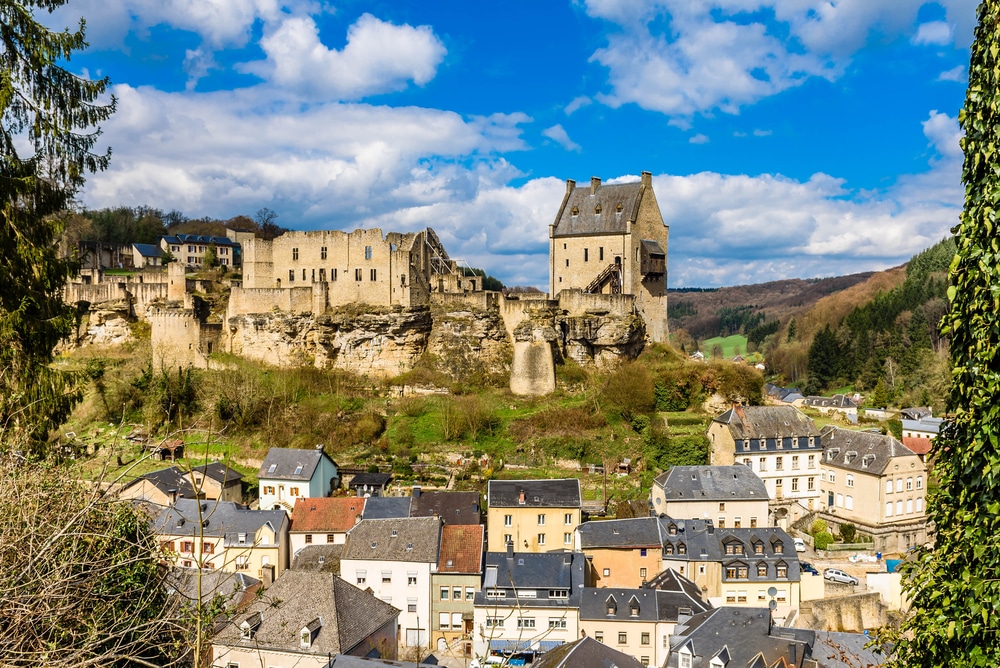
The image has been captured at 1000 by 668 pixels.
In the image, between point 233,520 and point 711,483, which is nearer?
point 233,520

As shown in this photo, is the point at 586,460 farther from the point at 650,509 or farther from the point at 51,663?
the point at 51,663

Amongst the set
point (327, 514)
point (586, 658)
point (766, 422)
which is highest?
point (766, 422)

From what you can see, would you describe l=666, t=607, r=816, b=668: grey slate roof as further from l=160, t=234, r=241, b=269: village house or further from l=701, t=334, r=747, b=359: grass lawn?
l=701, t=334, r=747, b=359: grass lawn

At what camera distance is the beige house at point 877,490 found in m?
29.8

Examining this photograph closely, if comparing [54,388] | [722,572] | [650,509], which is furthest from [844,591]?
[54,388]

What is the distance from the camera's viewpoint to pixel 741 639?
19109mm

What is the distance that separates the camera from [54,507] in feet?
16.3

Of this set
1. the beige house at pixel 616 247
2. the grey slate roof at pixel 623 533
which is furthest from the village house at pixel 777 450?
the beige house at pixel 616 247

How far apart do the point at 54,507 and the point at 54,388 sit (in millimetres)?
3308

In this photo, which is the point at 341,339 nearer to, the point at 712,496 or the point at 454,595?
the point at 454,595

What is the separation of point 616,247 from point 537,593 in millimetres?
18747

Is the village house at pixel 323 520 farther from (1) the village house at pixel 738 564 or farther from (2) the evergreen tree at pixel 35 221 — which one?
(2) the evergreen tree at pixel 35 221

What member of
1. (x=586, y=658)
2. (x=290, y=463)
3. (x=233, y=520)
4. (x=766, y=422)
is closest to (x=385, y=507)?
(x=290, y=463)

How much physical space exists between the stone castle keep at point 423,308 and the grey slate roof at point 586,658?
51.9 feet
